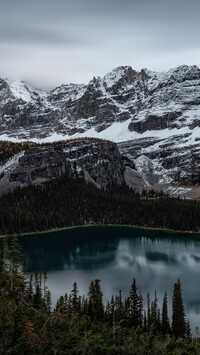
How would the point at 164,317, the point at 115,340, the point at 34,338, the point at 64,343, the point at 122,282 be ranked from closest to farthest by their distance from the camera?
the point at 34,338 < the point at 64,343 < the point at 115,340 < the point at 164,317 < the point at 122,282

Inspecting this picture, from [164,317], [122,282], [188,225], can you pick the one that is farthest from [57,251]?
[164,317]

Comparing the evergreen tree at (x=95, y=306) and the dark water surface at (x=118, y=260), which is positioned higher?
the evergreen tree at (x=95, y=306)

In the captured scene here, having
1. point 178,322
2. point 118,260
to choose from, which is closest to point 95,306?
point 178,322

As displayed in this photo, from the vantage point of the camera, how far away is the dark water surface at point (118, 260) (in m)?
102

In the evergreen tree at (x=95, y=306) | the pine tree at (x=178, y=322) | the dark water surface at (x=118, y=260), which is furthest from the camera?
the dark water surface at (x=118, y=260)

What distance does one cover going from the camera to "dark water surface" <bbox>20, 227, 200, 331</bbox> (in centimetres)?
10219

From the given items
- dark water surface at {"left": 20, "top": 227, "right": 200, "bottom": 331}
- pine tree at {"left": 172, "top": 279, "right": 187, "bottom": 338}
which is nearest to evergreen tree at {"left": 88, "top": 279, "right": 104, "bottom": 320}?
pine tree at {"left": 172, "top": 279, "right": 187, "bottom": 338}

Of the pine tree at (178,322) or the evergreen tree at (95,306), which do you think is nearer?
the pine tree at (178,322)

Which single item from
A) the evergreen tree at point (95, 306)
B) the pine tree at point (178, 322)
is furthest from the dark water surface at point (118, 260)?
the evergreen tree at point (95, 306)

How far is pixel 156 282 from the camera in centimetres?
10750

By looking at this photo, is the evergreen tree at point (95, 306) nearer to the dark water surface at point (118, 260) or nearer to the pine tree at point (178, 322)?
the pine tree at point (178, 322)

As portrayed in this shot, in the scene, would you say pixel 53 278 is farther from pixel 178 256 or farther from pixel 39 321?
pixel 39 321

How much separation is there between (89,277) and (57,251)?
4066cm

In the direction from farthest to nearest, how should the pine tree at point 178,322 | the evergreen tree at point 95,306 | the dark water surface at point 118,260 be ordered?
the dark water surface at point 118,260, the evergreen tree at point 95,306, the pine tree at point 178,322
